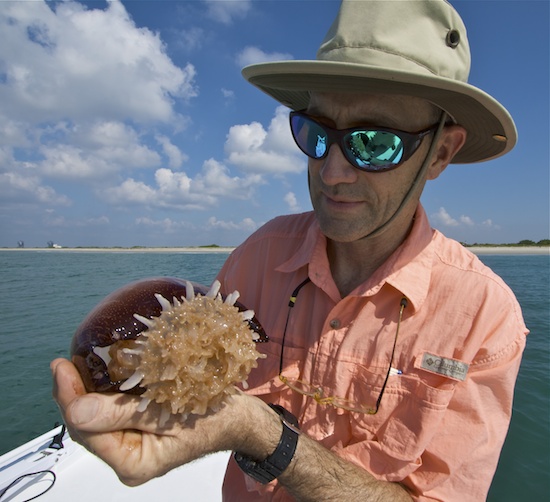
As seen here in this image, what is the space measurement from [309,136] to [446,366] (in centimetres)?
142

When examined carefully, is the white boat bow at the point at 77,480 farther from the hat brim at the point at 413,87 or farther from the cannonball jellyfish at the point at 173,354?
the hat brim at the point at 413,87

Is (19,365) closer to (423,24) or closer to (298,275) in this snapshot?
(298,275)

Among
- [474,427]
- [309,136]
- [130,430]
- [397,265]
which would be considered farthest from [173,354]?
[474,427]

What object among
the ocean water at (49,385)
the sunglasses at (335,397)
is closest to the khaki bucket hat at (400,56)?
the sunglasses at (335,397)

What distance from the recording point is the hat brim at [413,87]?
182 cm

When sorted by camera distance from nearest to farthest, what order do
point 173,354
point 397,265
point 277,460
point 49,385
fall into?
point 173,354 < point 277,460 < point 397,265 < point 49,385

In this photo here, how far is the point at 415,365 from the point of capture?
80.3 inches

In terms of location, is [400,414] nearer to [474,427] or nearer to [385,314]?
[474,427]

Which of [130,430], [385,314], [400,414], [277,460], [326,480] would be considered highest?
[385,314]

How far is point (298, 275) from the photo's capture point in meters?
2.49

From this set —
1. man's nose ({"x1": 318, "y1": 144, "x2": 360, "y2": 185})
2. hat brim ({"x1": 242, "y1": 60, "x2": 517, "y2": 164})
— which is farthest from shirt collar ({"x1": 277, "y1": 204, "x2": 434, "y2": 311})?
hat brim ({"x1": 242, "y1": 60, "x2": 517, "y2": 164})

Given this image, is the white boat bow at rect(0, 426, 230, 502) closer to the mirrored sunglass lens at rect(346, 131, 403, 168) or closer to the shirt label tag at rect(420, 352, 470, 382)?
the shirt label tag at rect(420, 352, 470, 382)

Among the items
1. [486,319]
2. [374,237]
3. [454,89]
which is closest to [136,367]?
[374,237]

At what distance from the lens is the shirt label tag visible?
1955 mm
